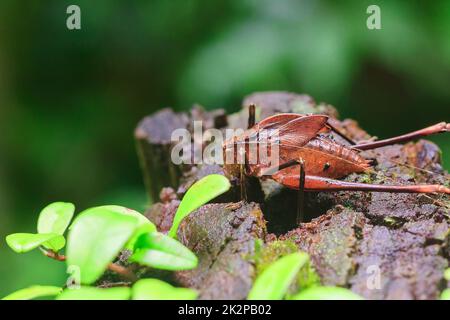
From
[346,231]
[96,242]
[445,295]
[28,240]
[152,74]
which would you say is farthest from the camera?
[152,74]

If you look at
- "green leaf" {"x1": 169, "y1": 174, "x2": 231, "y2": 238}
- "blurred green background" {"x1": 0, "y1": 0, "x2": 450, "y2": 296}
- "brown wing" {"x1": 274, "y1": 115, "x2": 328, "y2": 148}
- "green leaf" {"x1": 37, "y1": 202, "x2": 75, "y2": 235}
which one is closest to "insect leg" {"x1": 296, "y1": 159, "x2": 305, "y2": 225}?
"brown wing" {"x1": 274, "y1": 115, "x2": 328, "y2": 148}

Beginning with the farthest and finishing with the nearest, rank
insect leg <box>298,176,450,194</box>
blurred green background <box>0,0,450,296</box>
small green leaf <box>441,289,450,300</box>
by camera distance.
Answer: blurred green background <box>0,0,450,296</box>, insect leg <box>298,176,450,194</box>, small green leaf <box>441,289,450,300</box>

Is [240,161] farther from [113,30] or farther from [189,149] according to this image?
[113,30]

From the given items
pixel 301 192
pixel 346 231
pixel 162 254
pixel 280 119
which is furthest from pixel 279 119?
pixel 162 254

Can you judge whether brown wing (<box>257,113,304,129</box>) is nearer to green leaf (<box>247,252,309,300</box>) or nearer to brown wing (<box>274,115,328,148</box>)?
brown wing (<box>274,115,328,148</box>)

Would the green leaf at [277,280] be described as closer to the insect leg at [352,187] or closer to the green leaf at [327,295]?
the green leaf at [327,295]


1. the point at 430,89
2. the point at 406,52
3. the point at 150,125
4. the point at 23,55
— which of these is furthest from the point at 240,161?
the point at 23,55

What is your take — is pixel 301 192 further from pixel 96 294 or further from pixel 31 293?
pixel 31 293
